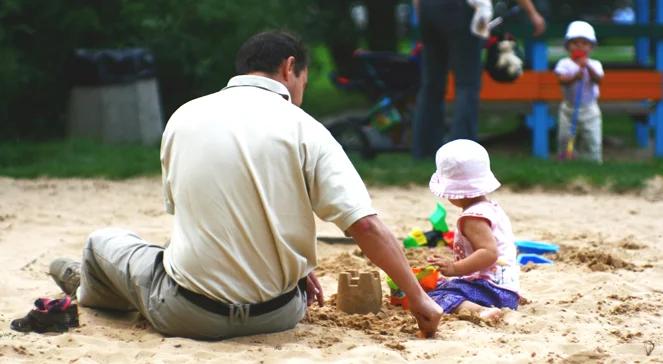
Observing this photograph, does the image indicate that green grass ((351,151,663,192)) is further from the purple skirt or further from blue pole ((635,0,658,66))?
the purple skirt

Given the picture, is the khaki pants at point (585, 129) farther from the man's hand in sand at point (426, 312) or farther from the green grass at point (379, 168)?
the man's hand in sand at point (426, 312)

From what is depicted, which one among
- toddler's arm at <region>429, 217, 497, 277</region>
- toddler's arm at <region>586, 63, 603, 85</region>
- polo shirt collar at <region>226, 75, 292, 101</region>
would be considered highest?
polo shirt collar at <region>226, 75, 292, 101</region>

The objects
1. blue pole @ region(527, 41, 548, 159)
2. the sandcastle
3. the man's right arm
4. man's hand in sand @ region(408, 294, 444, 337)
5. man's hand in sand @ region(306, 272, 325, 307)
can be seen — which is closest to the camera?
the man's right arm

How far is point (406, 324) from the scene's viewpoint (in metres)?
4.45

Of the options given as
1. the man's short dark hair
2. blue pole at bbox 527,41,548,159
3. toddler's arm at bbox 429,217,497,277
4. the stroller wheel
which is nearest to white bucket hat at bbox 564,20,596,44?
blue pole at bbox 527,41,548,159

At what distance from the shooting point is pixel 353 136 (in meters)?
9.95

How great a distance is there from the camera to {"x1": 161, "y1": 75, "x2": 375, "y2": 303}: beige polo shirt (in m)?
3.90

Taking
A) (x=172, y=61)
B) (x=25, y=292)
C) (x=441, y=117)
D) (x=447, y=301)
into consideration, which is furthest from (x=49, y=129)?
(x=447, y=301)

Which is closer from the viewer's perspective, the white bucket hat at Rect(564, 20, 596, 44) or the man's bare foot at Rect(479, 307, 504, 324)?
the man's bare foot at Rect(479, 307, 504, 324)

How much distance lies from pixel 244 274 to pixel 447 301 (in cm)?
101

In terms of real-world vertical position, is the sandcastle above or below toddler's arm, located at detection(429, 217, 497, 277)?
below

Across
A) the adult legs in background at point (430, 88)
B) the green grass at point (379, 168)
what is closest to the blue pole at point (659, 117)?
the green grass at point (379, 168)

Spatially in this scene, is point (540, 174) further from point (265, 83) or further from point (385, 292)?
point (265, 83)

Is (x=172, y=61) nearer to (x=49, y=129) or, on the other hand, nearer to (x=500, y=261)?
(x=49, y=129)
